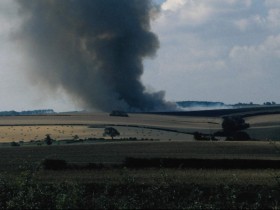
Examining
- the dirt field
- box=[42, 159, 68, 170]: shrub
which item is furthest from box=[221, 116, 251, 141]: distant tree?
box=[42, 159, 68, 170]: shrub

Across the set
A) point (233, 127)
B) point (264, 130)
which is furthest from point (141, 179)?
A: point (233, 127)

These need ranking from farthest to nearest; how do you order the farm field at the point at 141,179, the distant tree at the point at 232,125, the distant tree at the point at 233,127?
the distant tree at the point at 232,125, the distant tree at the point at 233,127, the farm field at the point at 141,179

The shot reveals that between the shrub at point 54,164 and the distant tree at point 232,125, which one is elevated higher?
the distant tree at point 232,125

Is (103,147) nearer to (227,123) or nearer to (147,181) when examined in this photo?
(147,181)

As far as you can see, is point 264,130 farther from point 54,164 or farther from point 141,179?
point 141,179

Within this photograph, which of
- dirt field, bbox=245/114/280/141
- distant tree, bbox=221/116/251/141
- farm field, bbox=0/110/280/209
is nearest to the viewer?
farm field, bbox=0/110/280/209

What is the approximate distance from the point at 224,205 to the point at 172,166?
16.9 metres

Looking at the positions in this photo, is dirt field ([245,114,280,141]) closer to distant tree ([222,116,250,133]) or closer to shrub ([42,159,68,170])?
distant tree ([222,116,250,133])

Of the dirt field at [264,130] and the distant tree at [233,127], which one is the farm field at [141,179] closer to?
the dirt field at [264,130]

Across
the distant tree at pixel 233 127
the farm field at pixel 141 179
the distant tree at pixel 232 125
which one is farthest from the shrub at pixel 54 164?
the distant tree at pixel 232 125

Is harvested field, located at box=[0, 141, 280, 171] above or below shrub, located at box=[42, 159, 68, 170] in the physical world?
above

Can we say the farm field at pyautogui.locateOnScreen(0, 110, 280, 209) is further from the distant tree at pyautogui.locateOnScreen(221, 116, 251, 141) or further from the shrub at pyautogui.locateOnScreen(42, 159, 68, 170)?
the distant tree at pyautogui.locateOnScreen(221, 116, 251, 141)

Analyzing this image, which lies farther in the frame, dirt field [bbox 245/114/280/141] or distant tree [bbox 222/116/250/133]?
distant tree [bbox 222/116/250/133]

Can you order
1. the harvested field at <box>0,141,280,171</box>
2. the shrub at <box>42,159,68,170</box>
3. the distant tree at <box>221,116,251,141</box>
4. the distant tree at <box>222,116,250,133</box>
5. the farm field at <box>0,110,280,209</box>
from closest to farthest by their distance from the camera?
1. the farm field at <box>0,110,280,209</box>
2. the shrub at <box>42,159,68,170</box>
3. the harvested field at <box>0,141,280,171</box>
4. the distant tree at <box>221,116,251,141</box>
5. the distant tree at <box>222,116,250,133</box>
